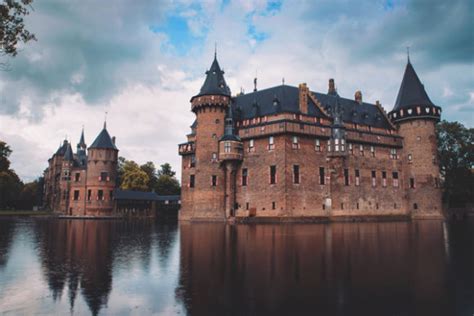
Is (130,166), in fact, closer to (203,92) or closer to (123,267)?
(203,92)

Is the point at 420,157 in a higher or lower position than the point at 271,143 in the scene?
lower

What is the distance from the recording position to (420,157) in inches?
2152

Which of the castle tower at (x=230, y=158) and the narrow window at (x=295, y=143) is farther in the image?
the castle tower at (x=230, y=158)

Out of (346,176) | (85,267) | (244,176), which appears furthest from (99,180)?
(85,267)

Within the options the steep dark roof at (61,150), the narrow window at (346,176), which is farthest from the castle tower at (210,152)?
the steep dark roof at (61,150)

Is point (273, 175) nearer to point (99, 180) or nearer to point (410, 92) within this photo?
point (410, 92)

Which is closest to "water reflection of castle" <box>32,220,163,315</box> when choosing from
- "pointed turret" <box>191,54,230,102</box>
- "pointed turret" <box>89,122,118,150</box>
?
"pointed turret" <box>191,54,230,102</box>

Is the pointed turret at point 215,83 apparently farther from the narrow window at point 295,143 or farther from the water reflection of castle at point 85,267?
the water reflection of castle at point 85,267

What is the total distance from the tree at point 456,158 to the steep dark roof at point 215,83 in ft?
135

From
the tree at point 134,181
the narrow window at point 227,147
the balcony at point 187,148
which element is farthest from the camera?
the tree at point 134,181

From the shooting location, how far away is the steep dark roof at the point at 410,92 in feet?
183

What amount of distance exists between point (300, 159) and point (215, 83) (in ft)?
46.6

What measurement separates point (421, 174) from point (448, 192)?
16.1 m

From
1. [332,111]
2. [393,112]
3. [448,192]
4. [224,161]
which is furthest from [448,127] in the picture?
[224,161]
